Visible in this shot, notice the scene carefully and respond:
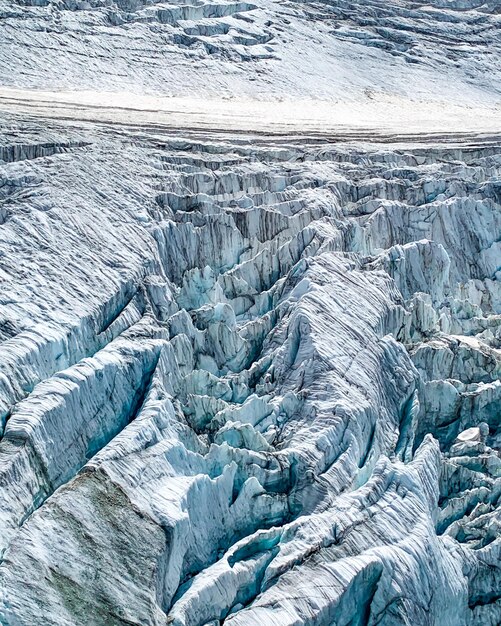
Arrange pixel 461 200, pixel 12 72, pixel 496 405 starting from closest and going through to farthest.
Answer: pixel 496 405
pixel 461 200
pixel 12 72

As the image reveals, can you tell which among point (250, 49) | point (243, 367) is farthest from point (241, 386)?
point (250, 49)

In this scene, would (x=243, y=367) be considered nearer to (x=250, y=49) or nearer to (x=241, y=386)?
(x=241, y=386)

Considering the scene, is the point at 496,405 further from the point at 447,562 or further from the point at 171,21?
the point at 171,21

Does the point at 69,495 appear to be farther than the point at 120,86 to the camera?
No

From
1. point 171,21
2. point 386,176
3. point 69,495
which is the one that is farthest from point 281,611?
point 171,21

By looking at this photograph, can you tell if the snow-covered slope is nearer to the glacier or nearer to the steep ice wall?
the glacier

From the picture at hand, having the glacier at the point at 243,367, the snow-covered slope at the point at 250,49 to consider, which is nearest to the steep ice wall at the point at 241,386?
the glacier at the point at 243,367

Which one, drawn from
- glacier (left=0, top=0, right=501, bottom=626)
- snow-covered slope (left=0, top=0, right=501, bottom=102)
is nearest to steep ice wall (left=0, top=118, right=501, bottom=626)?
glacier (left=0, top=0, right=501, bottom=626)
